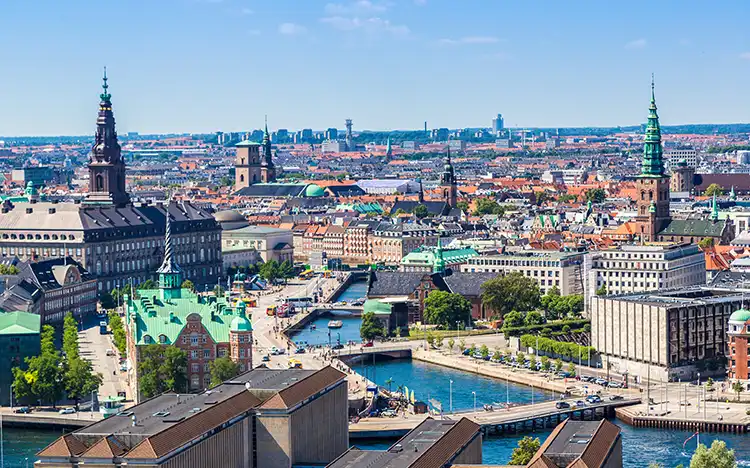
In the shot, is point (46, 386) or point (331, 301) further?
point (331, 301)

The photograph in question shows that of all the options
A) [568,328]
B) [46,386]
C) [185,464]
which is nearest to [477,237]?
[568,328]

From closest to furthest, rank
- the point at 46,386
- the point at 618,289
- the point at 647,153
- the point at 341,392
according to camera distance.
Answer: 1. the point at 341,392
2. the point at 46,386
3. the point at 618,289
4. the point at 647,153

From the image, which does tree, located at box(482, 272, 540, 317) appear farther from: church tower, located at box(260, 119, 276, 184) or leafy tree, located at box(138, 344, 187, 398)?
church tower, located at box(260, 119, 276, 184)

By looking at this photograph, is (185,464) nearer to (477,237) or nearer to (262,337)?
(262,337)

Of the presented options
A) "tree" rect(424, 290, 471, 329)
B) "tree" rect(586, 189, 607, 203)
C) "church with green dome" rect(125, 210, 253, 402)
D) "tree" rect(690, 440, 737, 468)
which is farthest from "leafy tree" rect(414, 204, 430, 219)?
"tree" rect(690, 440, 737, 468)

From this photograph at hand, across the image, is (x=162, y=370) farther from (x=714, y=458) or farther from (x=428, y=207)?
(x=428, y=207)

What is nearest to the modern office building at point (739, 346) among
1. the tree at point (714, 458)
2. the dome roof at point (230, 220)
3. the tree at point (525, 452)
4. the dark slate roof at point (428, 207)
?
the tree at point (525, 452)

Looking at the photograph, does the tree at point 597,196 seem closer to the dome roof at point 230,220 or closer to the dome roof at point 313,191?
the dome roof at point 313,191
